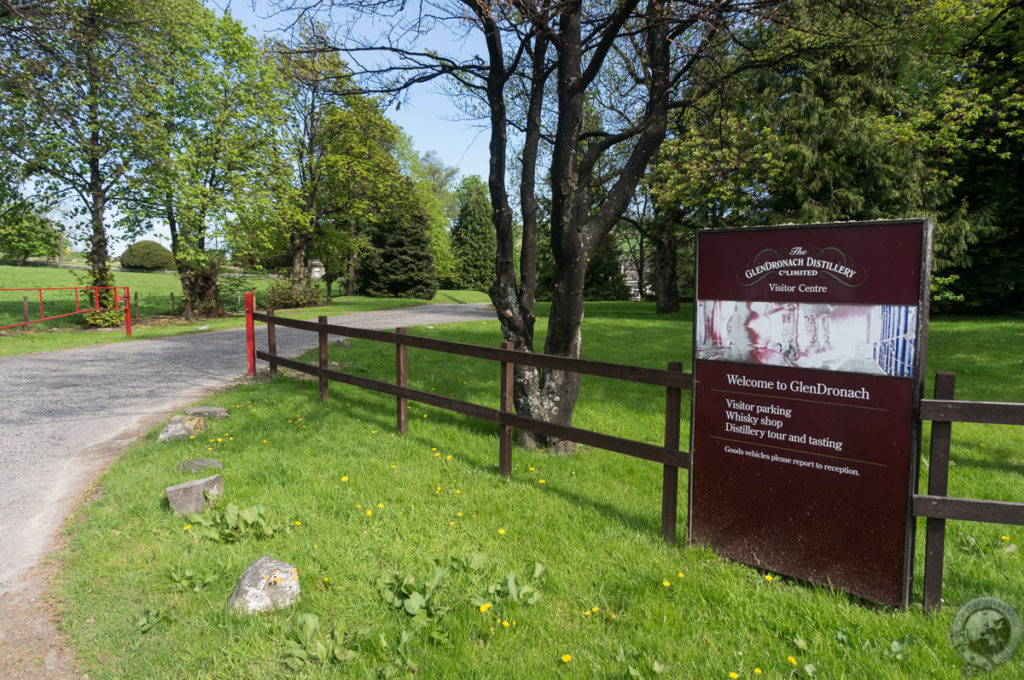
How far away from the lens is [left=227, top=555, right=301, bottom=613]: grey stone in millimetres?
3316

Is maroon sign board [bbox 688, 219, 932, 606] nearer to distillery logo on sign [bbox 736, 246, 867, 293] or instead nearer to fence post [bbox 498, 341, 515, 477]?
distillery logo on sign [bbox 736, 246, 867, 293]

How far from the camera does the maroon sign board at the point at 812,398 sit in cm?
317

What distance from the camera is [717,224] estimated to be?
68.6 ft

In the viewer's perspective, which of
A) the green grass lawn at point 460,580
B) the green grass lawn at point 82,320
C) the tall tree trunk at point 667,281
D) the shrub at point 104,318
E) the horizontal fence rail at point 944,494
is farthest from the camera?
the tall tree trunk at point 667,281

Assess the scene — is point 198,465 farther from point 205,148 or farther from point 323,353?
point 205,148

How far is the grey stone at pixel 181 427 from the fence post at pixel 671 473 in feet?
17.9

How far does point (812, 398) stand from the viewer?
344 centimetres

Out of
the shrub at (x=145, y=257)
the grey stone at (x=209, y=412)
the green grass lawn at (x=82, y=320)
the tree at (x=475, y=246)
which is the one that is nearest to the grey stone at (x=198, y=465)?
the grey stone at (x=209, y=412)

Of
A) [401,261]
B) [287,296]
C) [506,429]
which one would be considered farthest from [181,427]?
[401,261]

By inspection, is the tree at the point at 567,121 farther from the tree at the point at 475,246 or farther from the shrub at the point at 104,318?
the tree at the point at 475,246

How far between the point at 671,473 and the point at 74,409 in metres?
8.46

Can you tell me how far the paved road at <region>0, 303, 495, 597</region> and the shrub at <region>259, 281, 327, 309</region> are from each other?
14231mm

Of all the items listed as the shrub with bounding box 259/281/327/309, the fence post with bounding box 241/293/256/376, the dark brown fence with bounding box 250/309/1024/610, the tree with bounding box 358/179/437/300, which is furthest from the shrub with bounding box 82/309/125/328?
the tree with bounding box 358/179/437/300

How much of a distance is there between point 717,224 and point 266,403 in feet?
57.3
